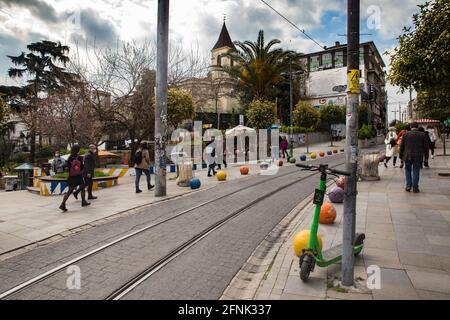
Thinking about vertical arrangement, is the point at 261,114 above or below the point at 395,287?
above

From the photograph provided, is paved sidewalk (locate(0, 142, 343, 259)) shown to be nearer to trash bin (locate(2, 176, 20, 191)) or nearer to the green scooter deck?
the green scooter deck

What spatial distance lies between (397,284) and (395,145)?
14.3m

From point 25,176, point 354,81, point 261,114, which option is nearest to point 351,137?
point 354,81

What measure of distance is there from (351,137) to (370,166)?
972 centimetres

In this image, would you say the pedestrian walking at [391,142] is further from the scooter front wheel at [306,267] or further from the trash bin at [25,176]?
the trash bin at [25,176]

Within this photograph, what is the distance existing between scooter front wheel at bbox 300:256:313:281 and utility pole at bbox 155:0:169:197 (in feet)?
24.1

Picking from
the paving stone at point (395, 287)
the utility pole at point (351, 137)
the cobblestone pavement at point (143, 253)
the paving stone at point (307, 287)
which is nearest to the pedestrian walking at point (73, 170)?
the cobblestone pavement at point (143, 253)

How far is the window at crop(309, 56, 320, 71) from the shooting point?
6668 centimetres

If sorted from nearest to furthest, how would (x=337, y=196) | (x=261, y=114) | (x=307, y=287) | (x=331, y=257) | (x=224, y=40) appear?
(x=307, y=287)
(x=331, y=257)
(x=337, y=196)
(x=261, y=114)
(x=224, y=40)

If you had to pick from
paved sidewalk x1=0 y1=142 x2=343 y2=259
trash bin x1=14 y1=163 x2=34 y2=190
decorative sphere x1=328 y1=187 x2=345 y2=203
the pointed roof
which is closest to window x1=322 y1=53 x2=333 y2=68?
the pointed roof

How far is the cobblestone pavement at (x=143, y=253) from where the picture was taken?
4.21 meters

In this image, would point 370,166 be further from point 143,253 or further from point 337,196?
point 143,253

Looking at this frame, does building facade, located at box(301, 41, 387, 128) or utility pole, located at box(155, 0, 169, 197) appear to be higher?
building facade, located at box(301, 41, 387, 128)

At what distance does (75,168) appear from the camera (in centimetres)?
903
